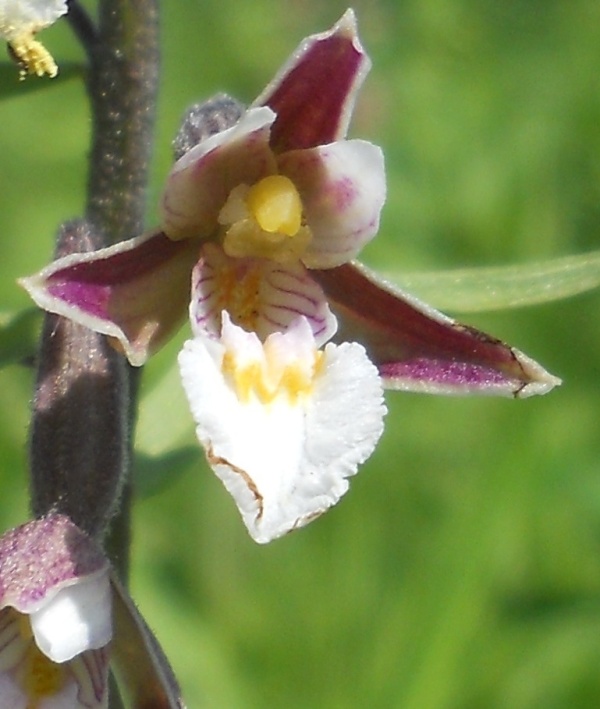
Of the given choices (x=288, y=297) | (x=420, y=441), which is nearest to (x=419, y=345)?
(x=288, y=297)

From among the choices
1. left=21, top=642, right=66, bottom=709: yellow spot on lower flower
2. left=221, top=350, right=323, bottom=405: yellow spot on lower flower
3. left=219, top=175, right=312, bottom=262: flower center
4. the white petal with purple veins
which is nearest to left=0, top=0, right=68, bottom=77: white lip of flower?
the white petal with purple veins

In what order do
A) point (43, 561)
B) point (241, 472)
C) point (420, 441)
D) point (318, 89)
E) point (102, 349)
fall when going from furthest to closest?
1. point (420, 441)
2. point (102, 349)
3. point (318, 89)
4. point (43, 561)
5. point (241, 472)

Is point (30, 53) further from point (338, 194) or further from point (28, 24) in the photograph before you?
point (338, 194)

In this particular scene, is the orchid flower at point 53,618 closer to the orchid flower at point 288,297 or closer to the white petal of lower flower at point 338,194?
the orchid flower at point 288,297

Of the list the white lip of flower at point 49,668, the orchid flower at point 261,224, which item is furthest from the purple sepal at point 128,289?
the white lip of flower at point 49,668

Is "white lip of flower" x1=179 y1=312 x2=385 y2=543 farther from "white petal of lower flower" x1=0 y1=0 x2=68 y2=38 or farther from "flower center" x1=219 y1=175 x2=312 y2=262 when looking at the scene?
"white petal of lower flower" x1=0 y1=0 x2=68 y2=38

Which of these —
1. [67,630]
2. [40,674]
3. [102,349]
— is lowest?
[40,674]
